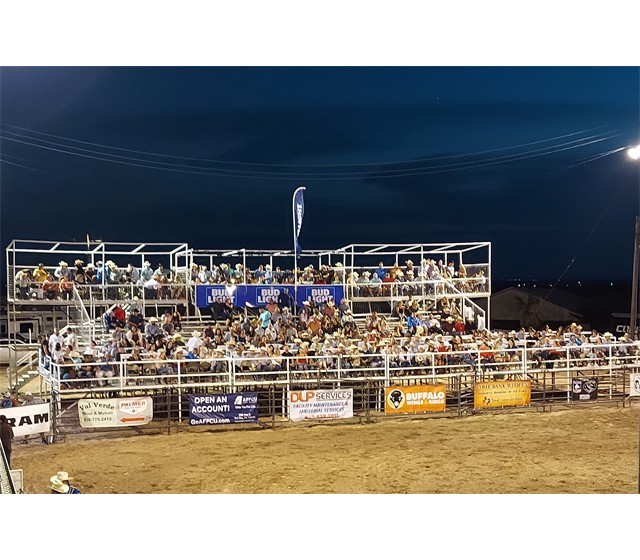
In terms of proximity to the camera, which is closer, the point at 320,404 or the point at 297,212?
the point at 320,404

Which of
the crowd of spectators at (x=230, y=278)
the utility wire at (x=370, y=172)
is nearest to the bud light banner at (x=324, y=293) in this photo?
the crowd of spectators at (x=230, y=278)

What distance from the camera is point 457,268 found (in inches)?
A: 511

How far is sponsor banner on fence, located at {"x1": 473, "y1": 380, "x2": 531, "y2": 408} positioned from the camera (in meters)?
10.4

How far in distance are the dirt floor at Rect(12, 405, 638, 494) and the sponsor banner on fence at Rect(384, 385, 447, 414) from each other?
22cm

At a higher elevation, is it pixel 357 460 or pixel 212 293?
pixel 212 293

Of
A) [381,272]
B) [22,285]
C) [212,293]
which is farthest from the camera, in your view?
[381,272]

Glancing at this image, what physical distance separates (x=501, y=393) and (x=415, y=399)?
148cm

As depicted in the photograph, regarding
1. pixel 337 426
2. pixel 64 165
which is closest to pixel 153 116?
pixel 64 165

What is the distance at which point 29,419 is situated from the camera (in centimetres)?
874

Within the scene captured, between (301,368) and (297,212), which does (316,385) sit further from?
(297,212)

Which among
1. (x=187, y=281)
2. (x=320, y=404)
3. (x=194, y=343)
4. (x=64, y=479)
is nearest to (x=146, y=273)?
(x=187, y=281)

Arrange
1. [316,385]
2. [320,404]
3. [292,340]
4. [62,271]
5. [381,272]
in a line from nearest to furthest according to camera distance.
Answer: [320,404] < [316,385] < [62,271] < [292,340] < [381,272]

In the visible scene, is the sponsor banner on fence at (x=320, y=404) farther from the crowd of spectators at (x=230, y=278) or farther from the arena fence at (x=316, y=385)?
the crowd of spectators at (x=230, y=278)

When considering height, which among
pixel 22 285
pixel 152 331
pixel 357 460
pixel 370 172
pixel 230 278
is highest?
pixel 370 172
